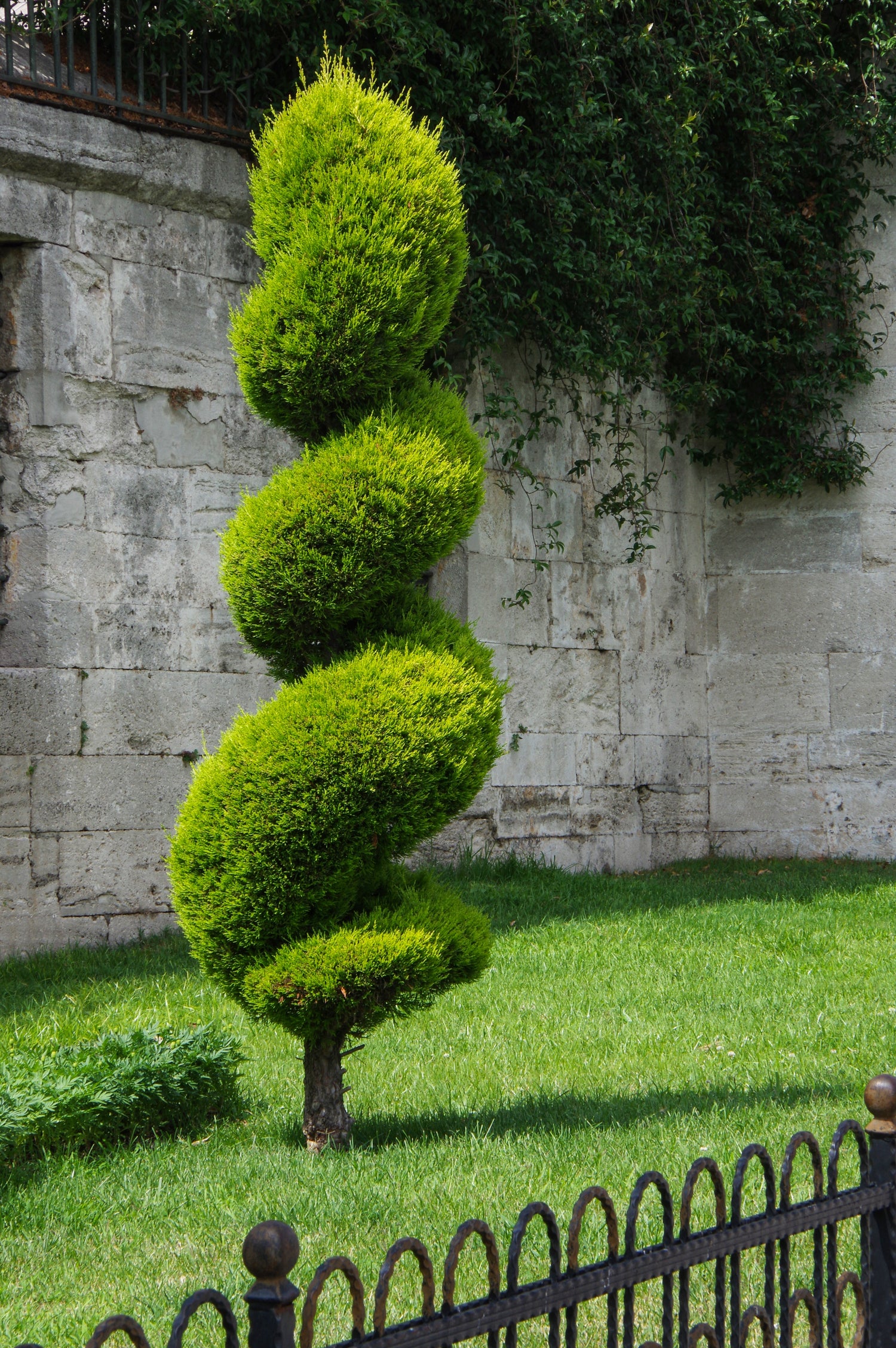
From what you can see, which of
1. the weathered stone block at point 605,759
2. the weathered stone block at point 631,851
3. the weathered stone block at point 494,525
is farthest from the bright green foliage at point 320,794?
the weathered stone block at point 631,851

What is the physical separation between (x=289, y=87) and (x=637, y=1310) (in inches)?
306

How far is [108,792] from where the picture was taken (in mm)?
7887

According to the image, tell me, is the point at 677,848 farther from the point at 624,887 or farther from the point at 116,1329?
the point at 116,1329

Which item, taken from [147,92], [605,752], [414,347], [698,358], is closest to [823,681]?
[605,752]

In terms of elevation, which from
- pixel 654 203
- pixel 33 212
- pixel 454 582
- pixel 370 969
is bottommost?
pixel 370 969

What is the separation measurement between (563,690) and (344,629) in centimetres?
610

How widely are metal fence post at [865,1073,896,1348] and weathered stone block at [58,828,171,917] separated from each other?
5.88 m

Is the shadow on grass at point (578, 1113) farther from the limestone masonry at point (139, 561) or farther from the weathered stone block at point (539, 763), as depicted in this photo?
the weathered stone block at point (539, 763)

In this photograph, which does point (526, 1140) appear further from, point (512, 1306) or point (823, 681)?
point (823, 681)

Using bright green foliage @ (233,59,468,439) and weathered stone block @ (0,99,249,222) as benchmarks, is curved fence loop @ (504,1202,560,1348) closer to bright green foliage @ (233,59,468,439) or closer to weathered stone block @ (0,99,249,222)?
bright green foliage @ (233,59,468,439)

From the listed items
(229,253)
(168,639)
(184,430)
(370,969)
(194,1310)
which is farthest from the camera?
(229,253)

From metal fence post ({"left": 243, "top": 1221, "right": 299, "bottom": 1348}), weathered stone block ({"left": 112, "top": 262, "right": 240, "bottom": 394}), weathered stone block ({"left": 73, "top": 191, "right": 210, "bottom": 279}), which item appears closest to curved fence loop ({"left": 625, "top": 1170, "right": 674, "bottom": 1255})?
metal fence post ({"left": 243, "top": 1221, "right": 299, "bottom": 1348})

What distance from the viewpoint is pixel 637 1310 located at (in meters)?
3.43

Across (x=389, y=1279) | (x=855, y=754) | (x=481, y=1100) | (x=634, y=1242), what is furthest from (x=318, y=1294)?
(x=855, y=754)
